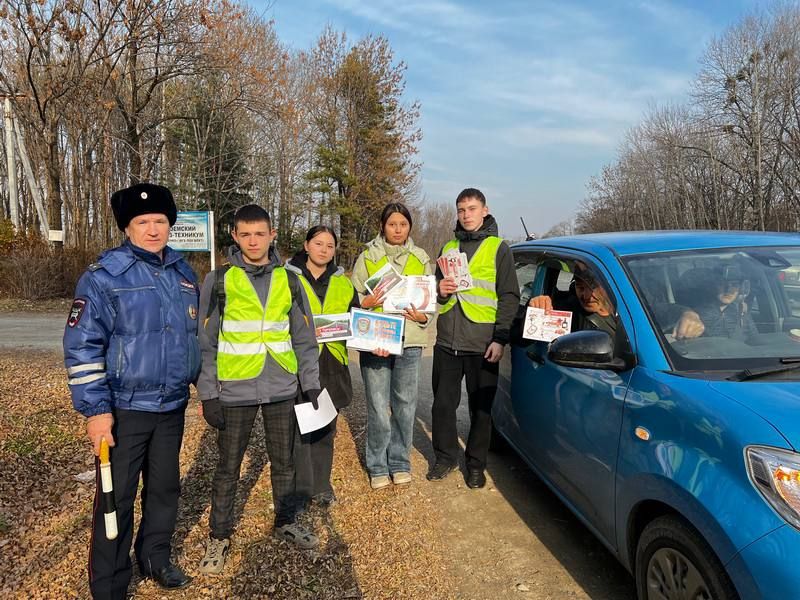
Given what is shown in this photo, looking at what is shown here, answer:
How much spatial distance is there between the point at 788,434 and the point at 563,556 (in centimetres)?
190

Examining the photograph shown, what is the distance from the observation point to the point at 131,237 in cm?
267

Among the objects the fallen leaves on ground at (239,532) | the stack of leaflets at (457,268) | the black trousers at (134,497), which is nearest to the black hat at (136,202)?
the black trousers at (134,497)

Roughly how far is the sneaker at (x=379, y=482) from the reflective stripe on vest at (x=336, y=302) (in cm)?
103

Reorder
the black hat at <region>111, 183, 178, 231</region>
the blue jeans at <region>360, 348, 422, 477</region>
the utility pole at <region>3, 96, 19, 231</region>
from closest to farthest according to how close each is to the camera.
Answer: the black hat at <region>111, 183, 178, 231</region>
the blue jeans at <region>360, 348, 422, 477</region>
the utility pole at <region>3, 96, 19, 231</region>

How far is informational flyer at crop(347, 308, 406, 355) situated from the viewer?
150 inches

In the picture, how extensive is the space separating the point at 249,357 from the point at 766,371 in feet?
8.29

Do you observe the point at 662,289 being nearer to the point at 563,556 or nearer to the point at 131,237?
the point at 563,556

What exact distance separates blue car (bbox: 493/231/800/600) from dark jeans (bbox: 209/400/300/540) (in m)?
1.64

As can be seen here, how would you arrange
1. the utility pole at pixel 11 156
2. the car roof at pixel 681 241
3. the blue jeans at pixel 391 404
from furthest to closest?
the utility pole at pixel 11 156, the blue jeans at pixel 391 404, the car roof at pixel 681 241

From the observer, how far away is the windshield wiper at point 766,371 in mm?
2178

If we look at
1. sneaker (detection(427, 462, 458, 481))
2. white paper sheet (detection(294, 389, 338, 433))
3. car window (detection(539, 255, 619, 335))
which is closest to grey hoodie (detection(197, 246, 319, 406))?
white paper sheet (detection(294, 389, 338, 433))

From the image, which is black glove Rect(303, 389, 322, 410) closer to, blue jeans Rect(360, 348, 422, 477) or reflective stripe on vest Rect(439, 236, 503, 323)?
blue jeans Rect(360, 348, 422, 477)

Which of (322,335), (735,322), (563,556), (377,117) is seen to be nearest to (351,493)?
(322,335)

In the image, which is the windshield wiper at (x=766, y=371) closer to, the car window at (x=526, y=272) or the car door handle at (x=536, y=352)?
the car door handle at (x=536, y=352)
